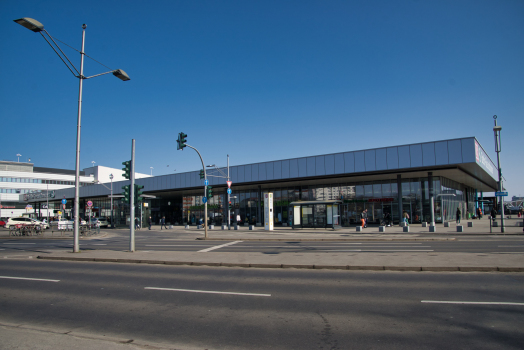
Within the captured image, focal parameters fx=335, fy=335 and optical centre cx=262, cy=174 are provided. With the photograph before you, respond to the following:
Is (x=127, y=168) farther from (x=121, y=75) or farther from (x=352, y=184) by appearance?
(x=352, y=184)

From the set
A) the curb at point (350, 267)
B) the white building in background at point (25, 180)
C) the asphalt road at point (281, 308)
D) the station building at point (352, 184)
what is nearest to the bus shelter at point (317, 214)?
the station building at point (352, 184)

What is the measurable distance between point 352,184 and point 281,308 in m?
36.6

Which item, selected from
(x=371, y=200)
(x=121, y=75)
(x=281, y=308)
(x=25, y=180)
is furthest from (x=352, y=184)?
(x=25, y=180)

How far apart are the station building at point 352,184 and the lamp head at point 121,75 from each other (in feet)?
69.4

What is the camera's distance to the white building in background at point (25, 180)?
87.5 metres

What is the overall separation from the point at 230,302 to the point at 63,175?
112 m

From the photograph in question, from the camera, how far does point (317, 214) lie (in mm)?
33094

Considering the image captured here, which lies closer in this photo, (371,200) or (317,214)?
(317,214)

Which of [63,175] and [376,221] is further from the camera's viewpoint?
[63,175]

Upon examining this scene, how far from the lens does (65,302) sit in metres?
7.75

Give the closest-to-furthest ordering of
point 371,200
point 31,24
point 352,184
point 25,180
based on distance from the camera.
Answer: point 31,24 < point 371,200 < point 352,184 < point 25,180

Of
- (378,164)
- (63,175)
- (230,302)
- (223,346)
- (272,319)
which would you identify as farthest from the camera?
(63,175)

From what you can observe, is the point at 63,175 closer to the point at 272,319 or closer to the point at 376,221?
the point at 376,221

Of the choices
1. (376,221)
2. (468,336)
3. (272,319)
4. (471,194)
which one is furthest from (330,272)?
(471,194)
